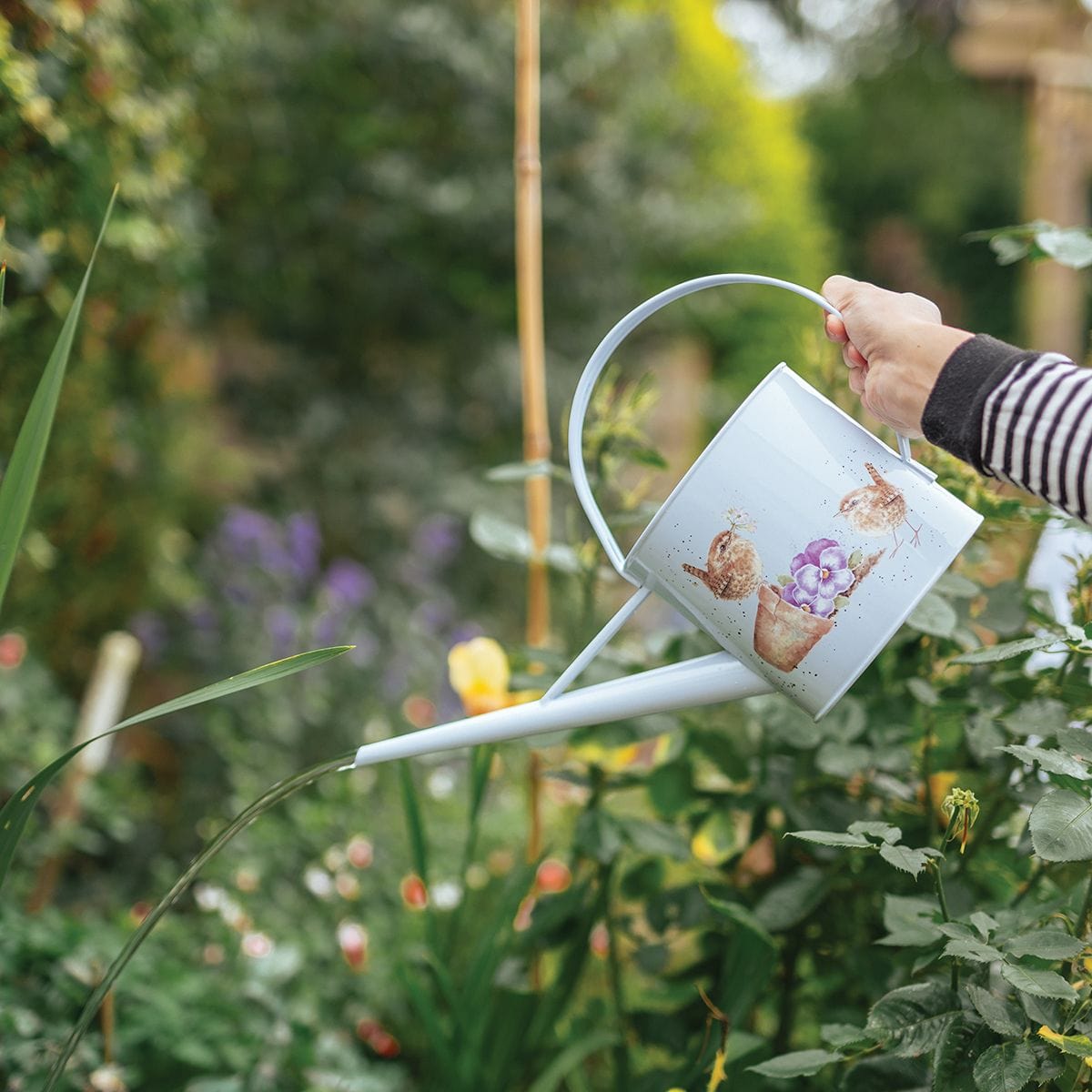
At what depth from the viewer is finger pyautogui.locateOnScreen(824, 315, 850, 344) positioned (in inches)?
30.2

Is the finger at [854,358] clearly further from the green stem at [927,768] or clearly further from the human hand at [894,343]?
the green stem at [927,768]

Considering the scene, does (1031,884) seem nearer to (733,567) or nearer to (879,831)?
(879,831)

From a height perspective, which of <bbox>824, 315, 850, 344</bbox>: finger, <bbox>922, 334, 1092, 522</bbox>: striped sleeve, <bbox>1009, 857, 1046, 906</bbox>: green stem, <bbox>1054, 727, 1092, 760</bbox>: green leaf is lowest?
<bbox>1009, 857, 1046, 906</bbox>: green stem

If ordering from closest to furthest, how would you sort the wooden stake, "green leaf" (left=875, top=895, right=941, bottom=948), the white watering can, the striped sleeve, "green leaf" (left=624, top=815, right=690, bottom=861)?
the striped sleeve, the white watering can, "green leaf" (left=875, top=895, right=941, bottom=948), "green leaf" (left=624, top=815, right=690, bottom=861), the wooden stake

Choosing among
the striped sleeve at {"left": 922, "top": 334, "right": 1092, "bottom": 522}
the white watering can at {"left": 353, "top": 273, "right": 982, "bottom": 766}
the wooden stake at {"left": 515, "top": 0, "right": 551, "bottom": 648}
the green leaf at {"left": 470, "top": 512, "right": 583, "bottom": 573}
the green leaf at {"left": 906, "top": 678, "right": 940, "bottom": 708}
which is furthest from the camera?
the wooden stake at {"left": 515, "top": 0, "right": 551, "bottom": 648}

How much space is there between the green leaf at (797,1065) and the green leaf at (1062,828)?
23cm

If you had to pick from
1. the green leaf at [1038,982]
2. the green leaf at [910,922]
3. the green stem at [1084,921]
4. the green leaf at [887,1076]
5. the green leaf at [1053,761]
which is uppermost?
the green leaf at [1053,761]

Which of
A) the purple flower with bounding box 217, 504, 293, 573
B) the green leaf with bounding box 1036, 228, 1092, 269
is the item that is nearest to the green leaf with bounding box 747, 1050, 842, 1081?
the green leaf with bounding box 1036, 228, 1092, 269

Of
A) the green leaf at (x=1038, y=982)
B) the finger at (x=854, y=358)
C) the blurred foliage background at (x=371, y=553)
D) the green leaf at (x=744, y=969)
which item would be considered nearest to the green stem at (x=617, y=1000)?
the blurred foliage background at (x=371, y=553)

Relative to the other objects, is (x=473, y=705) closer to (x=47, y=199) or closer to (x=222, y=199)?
(x=47, y=199)

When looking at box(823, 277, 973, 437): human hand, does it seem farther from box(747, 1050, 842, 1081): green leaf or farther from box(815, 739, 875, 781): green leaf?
box(747, 1050, 842, 1081): green leaf

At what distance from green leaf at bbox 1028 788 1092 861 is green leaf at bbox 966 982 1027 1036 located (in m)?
0.13

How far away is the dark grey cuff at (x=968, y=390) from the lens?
648 millimetres

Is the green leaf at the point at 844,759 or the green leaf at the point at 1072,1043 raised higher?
the green leaf at the point at 844,759
